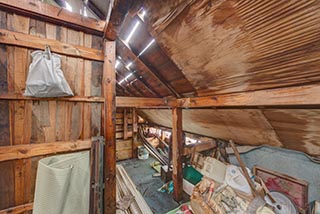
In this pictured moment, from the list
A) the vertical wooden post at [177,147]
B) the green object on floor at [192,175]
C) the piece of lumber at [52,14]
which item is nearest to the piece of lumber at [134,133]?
the green object on floor at [192,175]

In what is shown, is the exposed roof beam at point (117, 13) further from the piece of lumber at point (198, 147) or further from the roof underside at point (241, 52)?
the piece of lumber at point (198, 147)

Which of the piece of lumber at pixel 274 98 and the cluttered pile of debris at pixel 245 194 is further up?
the piece of lumber at pixel 274 98

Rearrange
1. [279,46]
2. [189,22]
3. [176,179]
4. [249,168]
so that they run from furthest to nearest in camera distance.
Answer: [176,179] < [249,168] < [189,22] < [279,46]

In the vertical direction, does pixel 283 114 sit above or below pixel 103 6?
below

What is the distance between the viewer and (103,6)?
2.01 metres

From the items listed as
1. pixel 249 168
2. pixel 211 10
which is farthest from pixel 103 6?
pixel 249 168

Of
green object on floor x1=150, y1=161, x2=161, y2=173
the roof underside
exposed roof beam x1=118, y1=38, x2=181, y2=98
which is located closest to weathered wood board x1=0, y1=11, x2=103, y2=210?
exposed roof beam x1=118, y1=38, x2=181, y2=98

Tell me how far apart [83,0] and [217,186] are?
11.6 ft

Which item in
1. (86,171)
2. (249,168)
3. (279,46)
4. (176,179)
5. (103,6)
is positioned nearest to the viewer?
(279,46)

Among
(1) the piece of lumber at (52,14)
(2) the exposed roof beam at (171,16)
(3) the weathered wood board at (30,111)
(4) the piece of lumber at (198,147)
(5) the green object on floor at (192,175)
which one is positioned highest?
(1) the piece of lumber at (52,14)

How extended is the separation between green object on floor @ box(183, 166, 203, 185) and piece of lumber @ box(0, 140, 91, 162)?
226 cm

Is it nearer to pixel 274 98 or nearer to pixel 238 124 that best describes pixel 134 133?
pixel 238 124

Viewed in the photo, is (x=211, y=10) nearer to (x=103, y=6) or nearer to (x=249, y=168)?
(x=103, y=6)

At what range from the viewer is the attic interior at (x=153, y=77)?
3.29 feet
